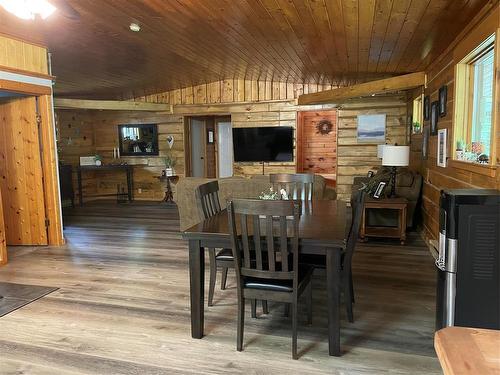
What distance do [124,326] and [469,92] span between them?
3672 millimetres

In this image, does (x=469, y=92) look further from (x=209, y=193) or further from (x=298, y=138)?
(x=298, y=138)

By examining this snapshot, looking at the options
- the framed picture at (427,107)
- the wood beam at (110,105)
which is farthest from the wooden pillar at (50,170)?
the framed picture at (427,107)

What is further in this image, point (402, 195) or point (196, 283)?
point (402, 195)

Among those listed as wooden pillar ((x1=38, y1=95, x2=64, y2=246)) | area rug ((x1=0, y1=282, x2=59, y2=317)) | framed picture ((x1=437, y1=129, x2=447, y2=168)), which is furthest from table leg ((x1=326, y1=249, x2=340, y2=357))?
wooden pillar ((x1=38, y1=95, x2=64, y2=246))

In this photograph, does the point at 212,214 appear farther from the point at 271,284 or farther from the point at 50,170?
the point at 50,170

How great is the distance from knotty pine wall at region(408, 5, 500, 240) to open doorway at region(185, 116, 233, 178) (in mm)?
4927

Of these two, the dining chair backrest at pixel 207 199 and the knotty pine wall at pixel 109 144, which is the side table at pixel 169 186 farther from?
the dining chair backrest at pixel 207 199

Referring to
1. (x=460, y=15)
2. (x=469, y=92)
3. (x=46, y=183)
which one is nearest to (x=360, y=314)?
(x=469, y=92)

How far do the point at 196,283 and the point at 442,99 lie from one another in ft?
11.2

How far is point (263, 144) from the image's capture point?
8.52 meters

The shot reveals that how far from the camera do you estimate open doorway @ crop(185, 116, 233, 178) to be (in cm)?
975

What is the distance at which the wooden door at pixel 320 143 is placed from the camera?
8797 mm

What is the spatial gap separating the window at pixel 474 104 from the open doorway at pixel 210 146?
6.54 metres

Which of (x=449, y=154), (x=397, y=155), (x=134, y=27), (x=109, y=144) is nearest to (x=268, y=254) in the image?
(x=449, y=154)
